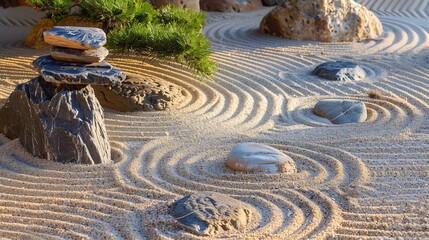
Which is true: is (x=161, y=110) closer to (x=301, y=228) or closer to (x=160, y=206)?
(x=160, y=206)

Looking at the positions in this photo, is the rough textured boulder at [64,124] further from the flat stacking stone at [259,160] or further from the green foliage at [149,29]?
the green foliage at [149,29]

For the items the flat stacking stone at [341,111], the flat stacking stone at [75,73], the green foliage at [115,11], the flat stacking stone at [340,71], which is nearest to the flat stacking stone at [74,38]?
the flat stacking stone at [75,73]

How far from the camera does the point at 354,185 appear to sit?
414 cm

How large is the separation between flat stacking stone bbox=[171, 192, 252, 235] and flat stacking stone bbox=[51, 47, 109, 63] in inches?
49.6

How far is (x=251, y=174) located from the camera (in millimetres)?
4297

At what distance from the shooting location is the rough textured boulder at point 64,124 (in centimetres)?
Result: 439

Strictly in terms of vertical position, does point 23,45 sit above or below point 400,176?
below

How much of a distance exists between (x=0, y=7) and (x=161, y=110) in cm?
543

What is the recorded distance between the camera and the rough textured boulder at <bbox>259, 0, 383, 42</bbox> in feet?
26.9

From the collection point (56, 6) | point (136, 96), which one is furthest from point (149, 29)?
point (56, 6)

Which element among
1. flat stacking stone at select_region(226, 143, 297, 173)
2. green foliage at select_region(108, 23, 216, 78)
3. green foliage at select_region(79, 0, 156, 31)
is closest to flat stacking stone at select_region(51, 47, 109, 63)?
flat stacking stone at select_region(226, 143, 297, 173)

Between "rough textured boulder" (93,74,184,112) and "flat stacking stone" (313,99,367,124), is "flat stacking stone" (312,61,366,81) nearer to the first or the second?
"flat stacking stone" (313,99,367,124)

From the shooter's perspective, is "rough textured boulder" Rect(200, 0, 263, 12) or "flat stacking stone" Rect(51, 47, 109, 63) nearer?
"flat stacking stone" Rect(51, 47, 109, 63)

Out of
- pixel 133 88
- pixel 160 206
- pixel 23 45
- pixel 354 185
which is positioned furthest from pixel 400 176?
pixel 23 45
